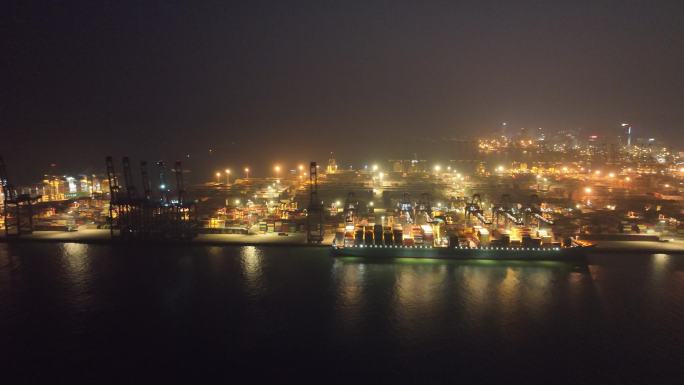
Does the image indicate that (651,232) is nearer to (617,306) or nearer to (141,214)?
(617,306)

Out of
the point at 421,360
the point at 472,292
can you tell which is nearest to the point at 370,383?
the point at 421,360

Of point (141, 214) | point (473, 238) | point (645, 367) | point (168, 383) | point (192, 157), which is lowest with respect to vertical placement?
point (645, 367)

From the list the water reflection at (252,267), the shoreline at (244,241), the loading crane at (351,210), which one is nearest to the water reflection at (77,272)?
the shoreline at (244,241)

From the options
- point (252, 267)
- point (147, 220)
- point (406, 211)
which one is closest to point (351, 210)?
point (406, 211)

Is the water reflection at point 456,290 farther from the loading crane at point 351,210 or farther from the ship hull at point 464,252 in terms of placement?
the loading crane at point 351,210

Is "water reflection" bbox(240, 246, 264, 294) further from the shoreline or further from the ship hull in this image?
the ship hull

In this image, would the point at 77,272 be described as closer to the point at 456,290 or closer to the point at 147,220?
the point at 147,220
